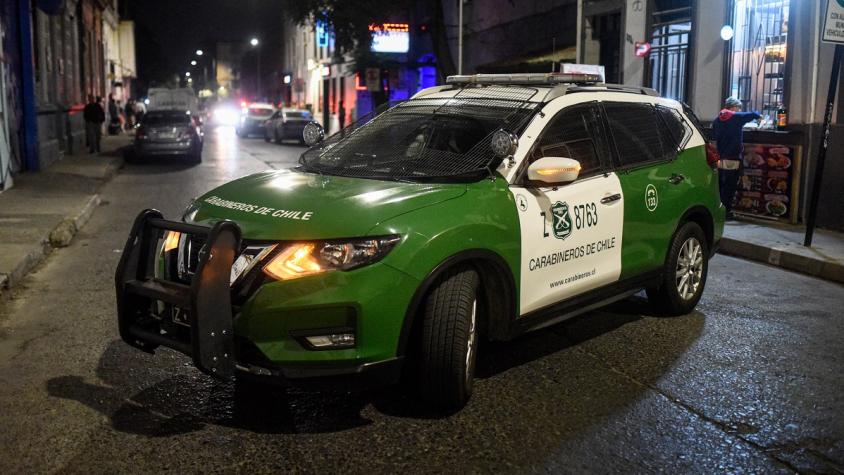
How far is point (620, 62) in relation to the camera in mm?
17906

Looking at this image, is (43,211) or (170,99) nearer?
(43,211)

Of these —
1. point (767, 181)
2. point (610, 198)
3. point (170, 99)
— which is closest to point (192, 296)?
point (610, 198)

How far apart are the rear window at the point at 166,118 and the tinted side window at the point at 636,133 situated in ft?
63.1

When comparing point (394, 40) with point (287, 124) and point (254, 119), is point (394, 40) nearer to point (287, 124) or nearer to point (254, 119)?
point (287, 124)

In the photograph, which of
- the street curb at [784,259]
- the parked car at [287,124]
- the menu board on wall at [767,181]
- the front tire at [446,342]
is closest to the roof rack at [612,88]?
the front tire at [446,342]

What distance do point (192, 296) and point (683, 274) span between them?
4.15 metres

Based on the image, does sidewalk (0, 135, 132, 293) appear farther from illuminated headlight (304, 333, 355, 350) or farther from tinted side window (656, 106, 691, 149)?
tinted side window (656, 106, 691, 149)

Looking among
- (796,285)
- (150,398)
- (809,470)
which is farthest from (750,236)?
(150,398)

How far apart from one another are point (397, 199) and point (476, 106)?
149 cm

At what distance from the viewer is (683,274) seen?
22.0 feet

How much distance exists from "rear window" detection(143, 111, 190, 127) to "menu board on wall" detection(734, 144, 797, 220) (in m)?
16.0

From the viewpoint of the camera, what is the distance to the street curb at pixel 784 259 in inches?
346

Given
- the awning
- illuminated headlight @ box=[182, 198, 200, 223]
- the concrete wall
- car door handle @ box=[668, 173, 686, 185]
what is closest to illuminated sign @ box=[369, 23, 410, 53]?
the awning

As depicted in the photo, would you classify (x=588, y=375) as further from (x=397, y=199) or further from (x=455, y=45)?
(x=455, y=45)
